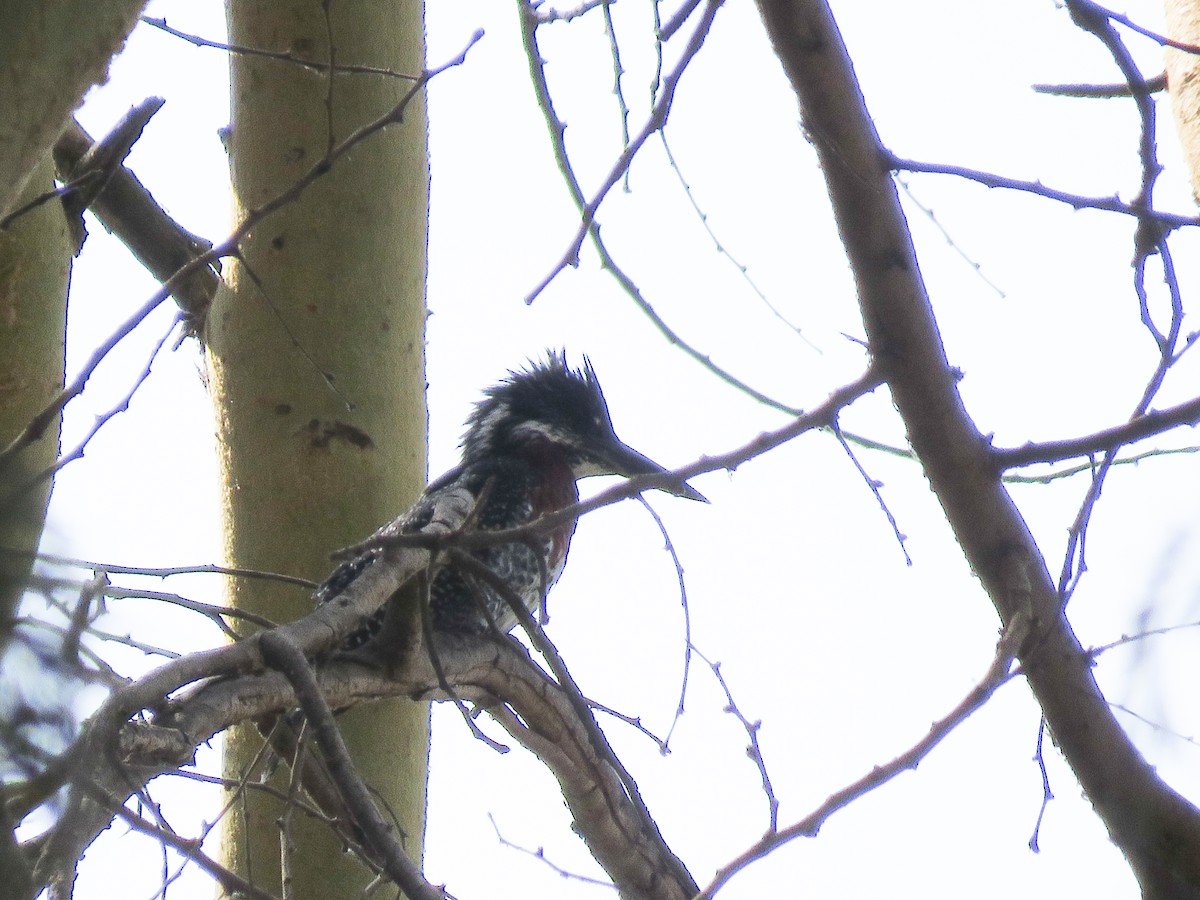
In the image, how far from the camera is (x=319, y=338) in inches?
133

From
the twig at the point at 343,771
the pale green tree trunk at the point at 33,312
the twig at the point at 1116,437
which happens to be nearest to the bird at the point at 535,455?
the pale green tree trunk at the point at 33,312

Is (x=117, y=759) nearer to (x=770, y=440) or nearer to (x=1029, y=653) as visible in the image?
(x=770, y=440)

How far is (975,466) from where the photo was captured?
1998 mm

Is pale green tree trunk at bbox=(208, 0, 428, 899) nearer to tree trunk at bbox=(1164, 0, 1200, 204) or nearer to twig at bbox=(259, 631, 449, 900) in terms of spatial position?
twig at bbox=(259, 631, 449, 900)

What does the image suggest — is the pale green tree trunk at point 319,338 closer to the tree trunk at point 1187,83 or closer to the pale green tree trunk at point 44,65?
the tree trunk at point 1187,83

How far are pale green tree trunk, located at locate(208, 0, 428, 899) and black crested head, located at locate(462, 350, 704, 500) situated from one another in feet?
3.43

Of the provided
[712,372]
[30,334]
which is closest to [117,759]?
[712,372]

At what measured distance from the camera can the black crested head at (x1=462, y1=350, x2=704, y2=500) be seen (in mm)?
4590

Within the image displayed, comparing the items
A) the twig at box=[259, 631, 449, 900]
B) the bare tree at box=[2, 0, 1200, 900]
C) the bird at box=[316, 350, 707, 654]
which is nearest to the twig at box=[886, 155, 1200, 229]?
the bare tree at box=[2, 0, 1200, 900]

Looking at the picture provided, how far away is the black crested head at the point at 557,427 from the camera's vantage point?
15.1 feet

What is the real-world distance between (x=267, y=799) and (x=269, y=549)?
586mm

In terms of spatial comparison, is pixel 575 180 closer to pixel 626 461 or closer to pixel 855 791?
pixel 855 791

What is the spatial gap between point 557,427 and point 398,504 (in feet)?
4.21

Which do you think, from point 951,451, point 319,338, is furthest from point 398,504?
point 951,451
